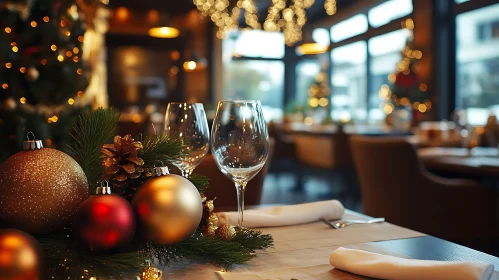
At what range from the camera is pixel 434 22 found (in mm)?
7473

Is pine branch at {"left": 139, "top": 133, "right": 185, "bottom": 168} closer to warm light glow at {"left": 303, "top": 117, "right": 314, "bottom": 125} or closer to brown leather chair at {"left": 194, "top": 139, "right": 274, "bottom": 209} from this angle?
brown leather chair at {"left": 194, "top": 139, "right": 274, "bottom": 209}

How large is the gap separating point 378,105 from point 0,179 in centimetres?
947

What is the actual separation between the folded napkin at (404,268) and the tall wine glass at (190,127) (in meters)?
0.41

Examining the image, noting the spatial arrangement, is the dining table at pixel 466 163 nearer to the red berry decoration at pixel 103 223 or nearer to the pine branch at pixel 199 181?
the pine branch at pixel 199 181

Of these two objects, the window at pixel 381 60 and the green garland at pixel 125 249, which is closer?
the green garland at pixel 125 249

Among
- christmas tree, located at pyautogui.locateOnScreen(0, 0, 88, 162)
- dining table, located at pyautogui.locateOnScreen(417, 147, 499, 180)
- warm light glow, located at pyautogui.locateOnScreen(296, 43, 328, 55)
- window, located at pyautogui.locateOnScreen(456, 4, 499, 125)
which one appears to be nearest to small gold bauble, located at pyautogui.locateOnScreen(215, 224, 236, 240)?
dining table, located at pyautogui.locateOnScreen(417, 147, 499, 180)

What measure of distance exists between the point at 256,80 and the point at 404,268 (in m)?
12.1

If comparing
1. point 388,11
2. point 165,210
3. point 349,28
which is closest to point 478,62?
point 388,11

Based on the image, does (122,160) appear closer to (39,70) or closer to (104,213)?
(104,213)

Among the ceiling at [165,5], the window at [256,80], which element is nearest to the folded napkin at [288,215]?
the ceiling at [165,5]

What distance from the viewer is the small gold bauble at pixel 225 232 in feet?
2.51

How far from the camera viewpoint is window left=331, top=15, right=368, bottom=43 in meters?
9.87

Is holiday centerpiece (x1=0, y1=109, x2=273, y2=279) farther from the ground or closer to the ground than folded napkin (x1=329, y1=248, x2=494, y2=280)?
farther from the ground

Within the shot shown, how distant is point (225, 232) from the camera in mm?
770
